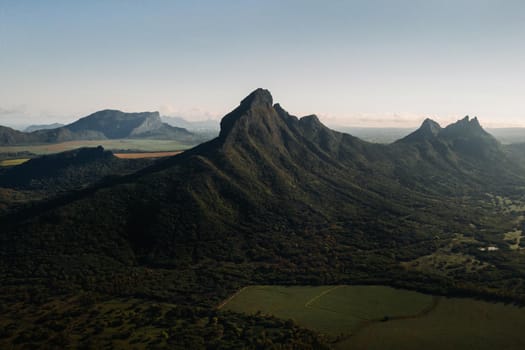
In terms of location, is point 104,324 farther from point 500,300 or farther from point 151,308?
point 500,300

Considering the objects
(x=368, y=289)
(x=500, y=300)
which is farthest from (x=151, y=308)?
(x=500, y=300)

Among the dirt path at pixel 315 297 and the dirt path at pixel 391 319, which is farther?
the dirt path at pixel 315 297

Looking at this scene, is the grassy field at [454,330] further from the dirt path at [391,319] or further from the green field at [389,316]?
the dirt path at [391,319]

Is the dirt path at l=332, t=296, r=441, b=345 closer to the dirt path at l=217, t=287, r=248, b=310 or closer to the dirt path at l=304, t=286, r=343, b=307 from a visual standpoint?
the dirt path at l=304, t=286, r=343, b=307

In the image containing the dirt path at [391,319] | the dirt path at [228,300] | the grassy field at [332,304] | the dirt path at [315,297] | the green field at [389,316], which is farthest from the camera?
the dirt path at [315,297]

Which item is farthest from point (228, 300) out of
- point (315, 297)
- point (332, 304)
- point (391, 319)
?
point (391, 319)

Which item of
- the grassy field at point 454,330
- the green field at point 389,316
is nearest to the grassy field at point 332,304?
the green field at point 389,316

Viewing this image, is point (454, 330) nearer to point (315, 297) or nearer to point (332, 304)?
point (332, 304)

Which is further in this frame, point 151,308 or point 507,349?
point 151,308
